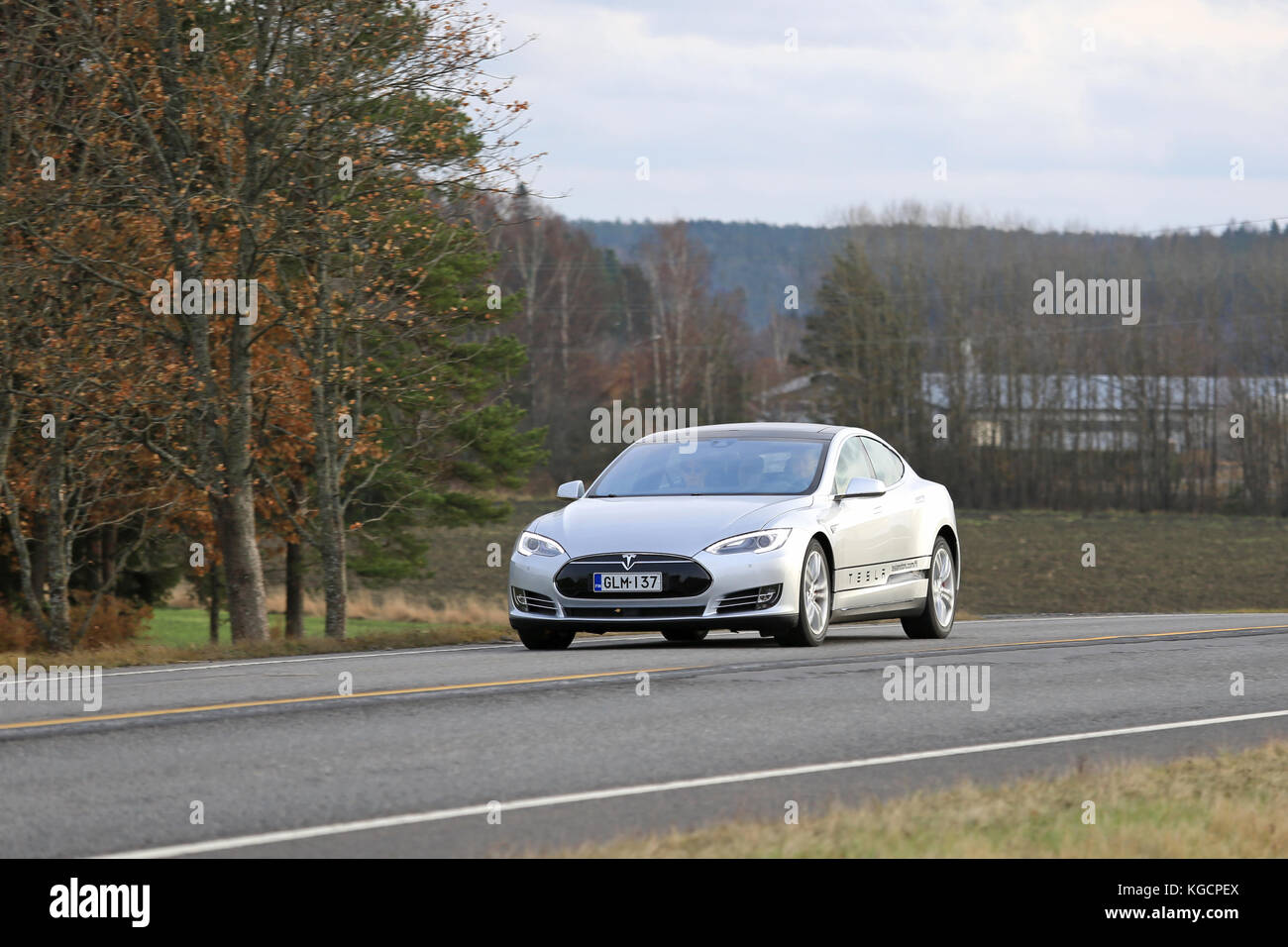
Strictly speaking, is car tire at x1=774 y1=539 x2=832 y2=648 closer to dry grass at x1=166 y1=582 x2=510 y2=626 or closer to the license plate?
the license plate

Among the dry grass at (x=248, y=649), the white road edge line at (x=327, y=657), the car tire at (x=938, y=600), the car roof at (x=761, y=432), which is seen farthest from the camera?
the car tire at (x=938, y=600)

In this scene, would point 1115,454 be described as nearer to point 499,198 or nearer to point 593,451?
point 593,451

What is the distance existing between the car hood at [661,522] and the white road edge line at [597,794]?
4.26 meters

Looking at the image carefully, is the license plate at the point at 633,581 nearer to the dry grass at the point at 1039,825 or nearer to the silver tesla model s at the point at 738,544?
the silver tesla model s at the point at 738,544

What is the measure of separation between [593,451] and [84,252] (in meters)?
69.8

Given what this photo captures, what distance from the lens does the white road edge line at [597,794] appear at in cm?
615

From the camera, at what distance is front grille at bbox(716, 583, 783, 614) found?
13117 millimetres

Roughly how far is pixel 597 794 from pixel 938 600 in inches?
359

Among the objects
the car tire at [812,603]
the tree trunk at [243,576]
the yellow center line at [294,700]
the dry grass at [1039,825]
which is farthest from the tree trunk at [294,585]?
the dry grass at [1039,825]

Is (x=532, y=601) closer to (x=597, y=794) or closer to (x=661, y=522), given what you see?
(x=661, y=522)

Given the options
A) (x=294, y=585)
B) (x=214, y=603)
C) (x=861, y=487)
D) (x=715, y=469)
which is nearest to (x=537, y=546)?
(x=715, y=469)

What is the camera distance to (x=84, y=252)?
22531 mm

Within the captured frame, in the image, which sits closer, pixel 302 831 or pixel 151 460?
pixel 302 831
